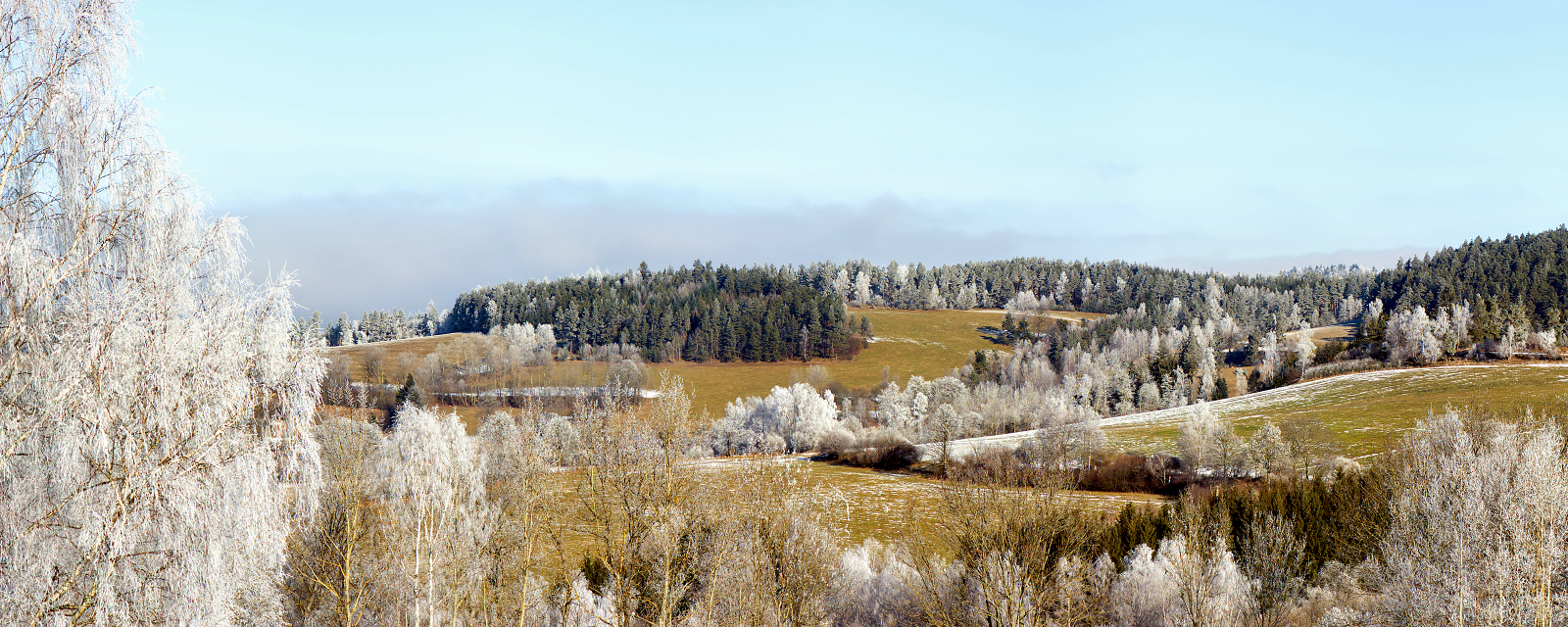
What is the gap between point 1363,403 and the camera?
8656 cm

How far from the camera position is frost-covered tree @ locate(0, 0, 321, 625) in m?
11.4

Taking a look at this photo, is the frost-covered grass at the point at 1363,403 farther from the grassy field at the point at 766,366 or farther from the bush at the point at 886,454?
the grassy field at the point at 766,366

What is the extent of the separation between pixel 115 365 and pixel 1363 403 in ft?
352

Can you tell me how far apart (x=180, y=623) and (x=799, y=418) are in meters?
103

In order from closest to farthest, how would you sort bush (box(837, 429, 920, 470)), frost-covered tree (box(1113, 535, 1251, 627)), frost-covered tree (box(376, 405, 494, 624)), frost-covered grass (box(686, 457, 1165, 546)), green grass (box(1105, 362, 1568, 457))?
frost-covered tree (box(1113, 535, 1251, 627)), frost-covered tree (box(376, 405, 494, 624)), frost-covered grass (box(686, 457, 1165, 546)), green grass (box(1105, 362, 1568, 457)), bush (box(837, 429, 920, 470))

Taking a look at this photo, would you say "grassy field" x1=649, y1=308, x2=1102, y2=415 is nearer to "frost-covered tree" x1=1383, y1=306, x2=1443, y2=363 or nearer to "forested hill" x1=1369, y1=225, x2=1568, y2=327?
"frost-covered tree" x1=1383, y1=306, x2=1443, y2=363

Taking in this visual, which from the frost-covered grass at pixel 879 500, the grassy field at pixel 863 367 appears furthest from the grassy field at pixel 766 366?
the frost-covered grass at pixel 879 500

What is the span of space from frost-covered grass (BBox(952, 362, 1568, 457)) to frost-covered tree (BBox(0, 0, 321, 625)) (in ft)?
232

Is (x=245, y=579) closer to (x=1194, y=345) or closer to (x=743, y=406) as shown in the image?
(x=743, y=406)

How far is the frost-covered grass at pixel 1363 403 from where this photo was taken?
2879 inches

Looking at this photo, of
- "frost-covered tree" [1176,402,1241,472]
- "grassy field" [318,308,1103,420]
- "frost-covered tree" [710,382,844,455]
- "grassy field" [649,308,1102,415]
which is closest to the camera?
"frost-covered tree" [1176,402,1241,472]

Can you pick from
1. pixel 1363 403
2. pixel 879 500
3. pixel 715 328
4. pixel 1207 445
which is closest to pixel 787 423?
pixel 879 500

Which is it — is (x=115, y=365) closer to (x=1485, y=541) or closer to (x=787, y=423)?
(x=1485, y=541)

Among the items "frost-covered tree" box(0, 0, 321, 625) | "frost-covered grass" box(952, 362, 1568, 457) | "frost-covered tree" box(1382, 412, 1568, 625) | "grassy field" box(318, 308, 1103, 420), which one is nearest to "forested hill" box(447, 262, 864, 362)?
"grassy field" box(318, 308, 1103, 420)
